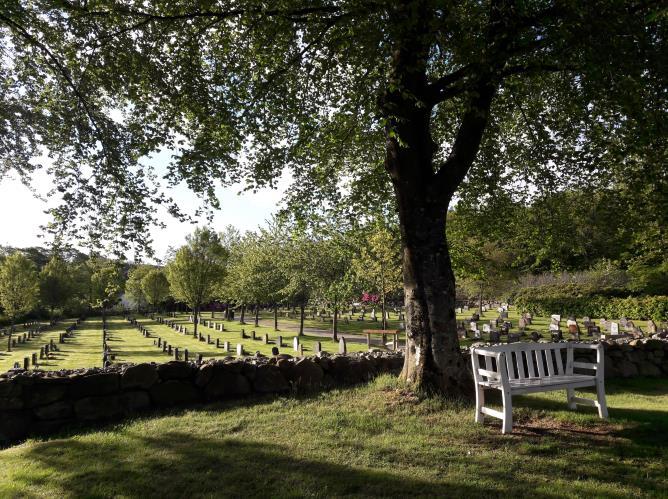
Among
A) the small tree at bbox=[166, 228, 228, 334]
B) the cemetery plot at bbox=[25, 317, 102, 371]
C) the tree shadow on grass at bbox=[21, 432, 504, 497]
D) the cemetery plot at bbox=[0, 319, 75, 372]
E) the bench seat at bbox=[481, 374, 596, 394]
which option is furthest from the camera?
the small tree at bbox=[166, 228, 228, 334]

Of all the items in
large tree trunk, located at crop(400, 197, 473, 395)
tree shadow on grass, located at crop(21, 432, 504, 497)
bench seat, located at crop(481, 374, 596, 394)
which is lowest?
tree shadow on grass, located at crop(21, 432, 504, 497)

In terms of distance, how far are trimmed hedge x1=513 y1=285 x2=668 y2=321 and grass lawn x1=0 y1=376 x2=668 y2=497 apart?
27370 mm

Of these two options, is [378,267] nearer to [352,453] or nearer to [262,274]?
[262,274]

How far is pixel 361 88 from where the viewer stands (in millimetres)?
6723

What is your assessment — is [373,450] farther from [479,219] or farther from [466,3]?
[479,219]

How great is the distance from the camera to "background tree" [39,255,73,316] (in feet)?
166

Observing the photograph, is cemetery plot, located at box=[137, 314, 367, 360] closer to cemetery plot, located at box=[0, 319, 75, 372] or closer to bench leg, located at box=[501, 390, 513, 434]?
cemetery plot, located at box=[0, 319, 75, 372]

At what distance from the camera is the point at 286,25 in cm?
702

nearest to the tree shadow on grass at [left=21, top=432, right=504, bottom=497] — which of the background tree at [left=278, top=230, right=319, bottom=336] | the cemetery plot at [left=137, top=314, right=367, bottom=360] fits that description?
the cemetery plot at [left=137, top=314, right=367, bottom=360]

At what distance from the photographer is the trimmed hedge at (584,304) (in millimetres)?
28844

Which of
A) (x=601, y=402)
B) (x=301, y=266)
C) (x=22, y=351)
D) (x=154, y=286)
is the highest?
(x=301, y=266)

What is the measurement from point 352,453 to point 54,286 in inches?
2268

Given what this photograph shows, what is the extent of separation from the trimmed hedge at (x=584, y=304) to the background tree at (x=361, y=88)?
25.1 metres

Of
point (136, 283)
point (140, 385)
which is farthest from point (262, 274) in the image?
point (136, 283)
